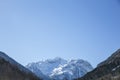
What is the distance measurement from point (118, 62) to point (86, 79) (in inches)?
824

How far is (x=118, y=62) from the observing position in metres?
179

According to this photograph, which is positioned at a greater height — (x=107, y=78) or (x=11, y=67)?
(x=11, y=67)

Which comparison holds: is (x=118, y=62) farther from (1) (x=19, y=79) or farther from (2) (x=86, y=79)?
(1) (x=19, y=79)

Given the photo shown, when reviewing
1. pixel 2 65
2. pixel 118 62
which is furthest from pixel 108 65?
pixel 2 65

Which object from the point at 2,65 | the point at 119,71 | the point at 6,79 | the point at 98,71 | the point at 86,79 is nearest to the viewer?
the point at 6,79

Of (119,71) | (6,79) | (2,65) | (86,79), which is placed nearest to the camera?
(6,79)

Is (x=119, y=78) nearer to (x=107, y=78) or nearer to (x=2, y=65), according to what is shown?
(x=107, y=78)

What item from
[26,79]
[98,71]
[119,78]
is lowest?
[119,78]

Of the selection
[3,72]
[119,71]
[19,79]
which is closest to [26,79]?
[19,79]

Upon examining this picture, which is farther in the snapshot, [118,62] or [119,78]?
[118,62]

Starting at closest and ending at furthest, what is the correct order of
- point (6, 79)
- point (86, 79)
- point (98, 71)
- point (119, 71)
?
point (6, 79)
point (119, 71)
point (86, 79)
point (98, 71)

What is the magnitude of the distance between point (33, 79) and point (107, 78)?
31.0 m

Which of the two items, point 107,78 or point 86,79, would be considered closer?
point 107,78

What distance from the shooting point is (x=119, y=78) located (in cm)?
12688
